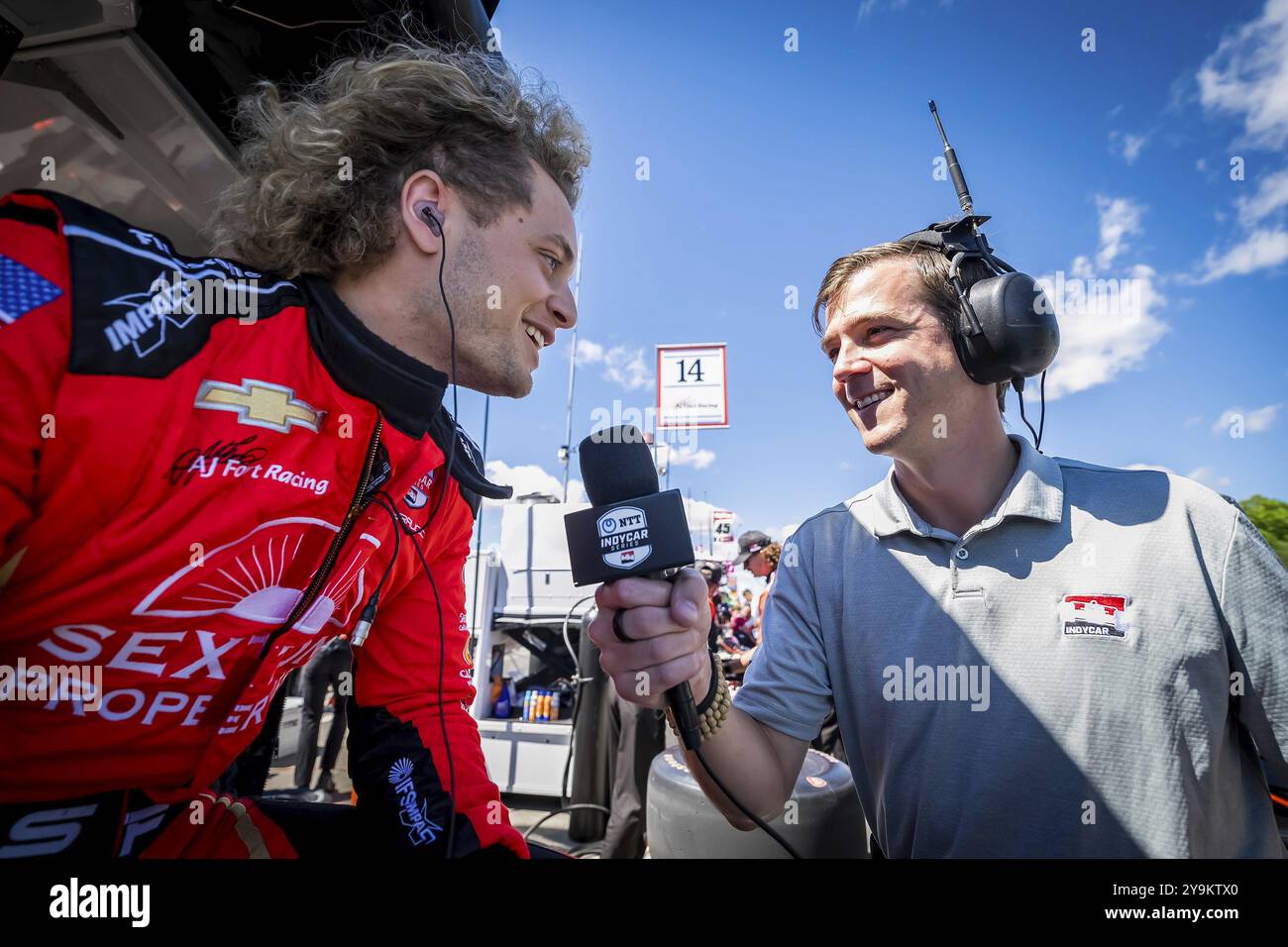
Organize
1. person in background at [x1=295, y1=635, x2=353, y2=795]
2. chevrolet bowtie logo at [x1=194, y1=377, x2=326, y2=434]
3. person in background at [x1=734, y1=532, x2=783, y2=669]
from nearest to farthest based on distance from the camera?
1. chevrolet bowtie logo at [x1=194, y1=377, x2=326, y2=434]
2. person in background at [x1=295, y1=635, x2=353, y2=795]
3. person in background at [x1=734, y1=532, x2=783, y2=669]

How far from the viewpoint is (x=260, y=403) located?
0.98 meters

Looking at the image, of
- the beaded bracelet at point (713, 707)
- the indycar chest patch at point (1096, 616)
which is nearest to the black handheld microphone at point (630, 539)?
the beaded bracelet at point (713, 707)

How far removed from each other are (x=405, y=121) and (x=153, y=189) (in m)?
1.12

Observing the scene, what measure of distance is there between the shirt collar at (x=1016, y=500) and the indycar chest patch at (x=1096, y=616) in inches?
7.5

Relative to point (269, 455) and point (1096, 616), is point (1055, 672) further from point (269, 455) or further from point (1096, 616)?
point (269, 455)

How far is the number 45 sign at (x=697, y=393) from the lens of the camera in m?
4.43

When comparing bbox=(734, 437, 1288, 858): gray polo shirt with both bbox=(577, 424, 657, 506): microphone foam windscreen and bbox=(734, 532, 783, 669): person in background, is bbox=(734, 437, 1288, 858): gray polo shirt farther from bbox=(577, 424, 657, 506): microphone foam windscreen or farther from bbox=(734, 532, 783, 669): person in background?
bbox=(734, 532, 783, 669): person in background

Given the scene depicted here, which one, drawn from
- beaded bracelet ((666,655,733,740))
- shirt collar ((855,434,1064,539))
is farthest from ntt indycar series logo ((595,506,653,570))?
shirt collar ((855,434,1064,539))

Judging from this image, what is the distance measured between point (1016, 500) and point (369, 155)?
1.80 metres

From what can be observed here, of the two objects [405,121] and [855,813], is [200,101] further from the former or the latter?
[855,813]

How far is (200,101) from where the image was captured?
1.73m

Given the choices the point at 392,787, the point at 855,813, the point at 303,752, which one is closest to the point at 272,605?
the point at 392,787

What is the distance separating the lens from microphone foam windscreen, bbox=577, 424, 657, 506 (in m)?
0.97

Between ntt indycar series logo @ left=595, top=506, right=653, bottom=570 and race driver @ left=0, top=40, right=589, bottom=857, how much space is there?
476 mm
